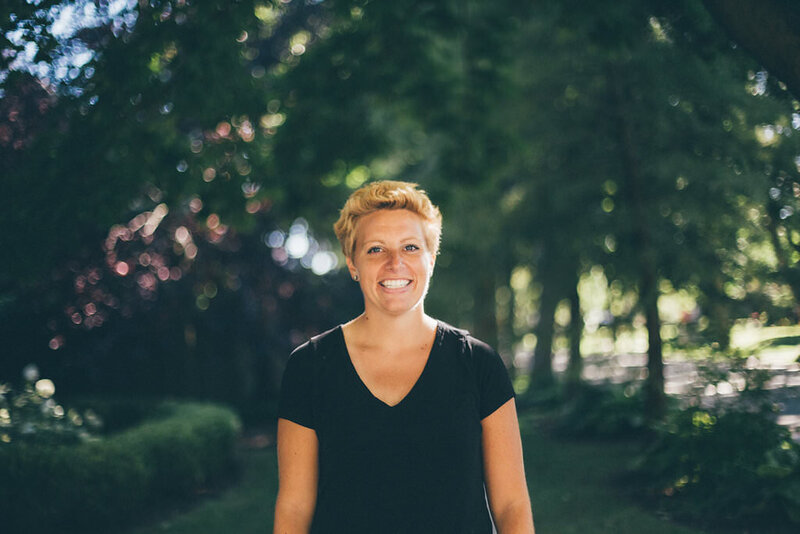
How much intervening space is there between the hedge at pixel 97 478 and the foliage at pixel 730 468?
18.2 feet

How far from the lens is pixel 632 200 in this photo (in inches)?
384

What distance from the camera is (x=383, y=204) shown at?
271 cm

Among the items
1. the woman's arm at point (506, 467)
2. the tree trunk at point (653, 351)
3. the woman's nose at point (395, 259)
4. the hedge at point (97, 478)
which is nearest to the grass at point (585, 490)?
the tree trunk at point (653, 351)

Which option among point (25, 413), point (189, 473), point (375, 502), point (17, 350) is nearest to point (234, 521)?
point (189, 473)

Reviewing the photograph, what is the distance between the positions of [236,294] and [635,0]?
35.8ft

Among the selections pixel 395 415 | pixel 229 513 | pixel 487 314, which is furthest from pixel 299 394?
pixel 487 314

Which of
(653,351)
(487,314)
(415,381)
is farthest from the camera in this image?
(487,314)

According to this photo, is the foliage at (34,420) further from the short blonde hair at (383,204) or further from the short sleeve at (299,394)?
the short blonde hair at (383,204)

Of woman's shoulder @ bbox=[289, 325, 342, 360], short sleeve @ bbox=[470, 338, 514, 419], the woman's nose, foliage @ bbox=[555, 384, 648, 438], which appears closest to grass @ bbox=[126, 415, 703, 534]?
foliage @ bbox=[555, 384, 648, 438]

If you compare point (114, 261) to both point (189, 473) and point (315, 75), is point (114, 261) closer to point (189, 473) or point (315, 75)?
point (189, 473)

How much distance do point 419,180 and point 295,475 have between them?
448 inches

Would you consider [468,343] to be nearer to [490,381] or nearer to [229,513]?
[490,381]

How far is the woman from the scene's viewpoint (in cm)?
254

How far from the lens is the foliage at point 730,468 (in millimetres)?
6152
